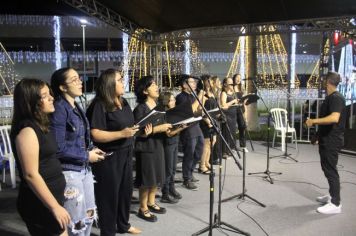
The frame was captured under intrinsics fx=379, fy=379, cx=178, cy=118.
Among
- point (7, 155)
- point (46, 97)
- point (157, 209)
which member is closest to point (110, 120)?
point (46, 97)

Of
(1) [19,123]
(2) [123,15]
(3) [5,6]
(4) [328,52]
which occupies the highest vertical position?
(3) [5,6]

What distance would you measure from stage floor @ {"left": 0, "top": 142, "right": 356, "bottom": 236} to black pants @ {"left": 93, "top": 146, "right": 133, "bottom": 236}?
0.64 m

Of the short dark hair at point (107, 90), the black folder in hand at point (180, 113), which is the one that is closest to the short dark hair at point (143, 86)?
the black folder in hand at point (180, 113)

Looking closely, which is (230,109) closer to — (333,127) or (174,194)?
(174,194)

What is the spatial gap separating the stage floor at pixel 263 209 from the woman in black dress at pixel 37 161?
163 cm

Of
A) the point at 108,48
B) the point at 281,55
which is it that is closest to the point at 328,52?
the point at 281,55

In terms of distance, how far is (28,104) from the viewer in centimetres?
194

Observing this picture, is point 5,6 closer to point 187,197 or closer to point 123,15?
point 123,15

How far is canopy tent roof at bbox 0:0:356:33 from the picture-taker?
570 centimetres

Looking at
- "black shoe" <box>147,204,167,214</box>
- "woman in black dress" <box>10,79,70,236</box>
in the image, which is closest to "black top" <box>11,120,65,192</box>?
"woman in black dress" <box>10,79,70,236</box>

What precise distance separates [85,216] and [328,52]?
724 cm

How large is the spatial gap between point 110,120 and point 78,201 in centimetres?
83

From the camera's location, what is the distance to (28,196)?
6.54 ft

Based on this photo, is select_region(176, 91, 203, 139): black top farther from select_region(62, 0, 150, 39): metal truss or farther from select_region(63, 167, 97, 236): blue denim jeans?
select_region(63, 167, 97, 236): blue denim jeans
